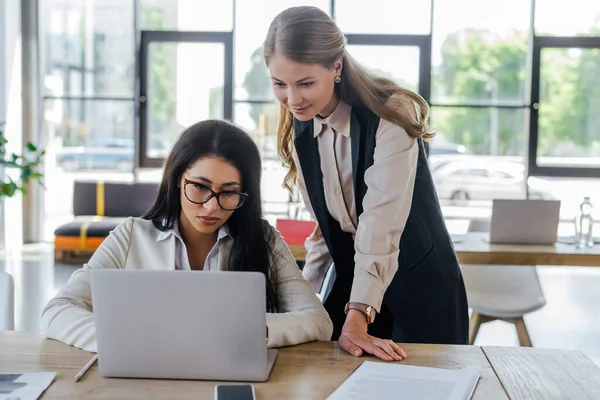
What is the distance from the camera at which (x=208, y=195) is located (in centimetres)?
188

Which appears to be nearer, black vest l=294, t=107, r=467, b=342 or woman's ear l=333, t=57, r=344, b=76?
woman's ear l=333, t=57, r=344, b=76

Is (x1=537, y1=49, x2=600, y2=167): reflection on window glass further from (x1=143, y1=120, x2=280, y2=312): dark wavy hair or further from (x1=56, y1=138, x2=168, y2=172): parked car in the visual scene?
→ (x1=143, y1=120, x2=280, y2=312): dark wavy hair

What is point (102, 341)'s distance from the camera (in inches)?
53.5

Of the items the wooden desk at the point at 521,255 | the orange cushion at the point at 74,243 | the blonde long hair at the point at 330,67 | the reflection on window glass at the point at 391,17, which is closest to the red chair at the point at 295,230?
the wooden desk at the point at 521,255

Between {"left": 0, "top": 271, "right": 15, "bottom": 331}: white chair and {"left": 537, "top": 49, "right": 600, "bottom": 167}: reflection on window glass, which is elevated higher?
{"left": 537, "top": 49, "right": 600, "bottom": 167}: reflection on window glass

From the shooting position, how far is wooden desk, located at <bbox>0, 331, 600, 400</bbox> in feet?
4.37

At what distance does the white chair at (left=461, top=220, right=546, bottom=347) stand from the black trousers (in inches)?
63.7

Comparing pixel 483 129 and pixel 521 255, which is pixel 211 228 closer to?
pixel 521 255

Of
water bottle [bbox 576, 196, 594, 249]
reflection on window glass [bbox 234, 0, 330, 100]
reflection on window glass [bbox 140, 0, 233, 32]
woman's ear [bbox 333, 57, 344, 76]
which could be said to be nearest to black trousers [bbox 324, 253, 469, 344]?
woman's ear [bbox 333, 57, 344, 76]

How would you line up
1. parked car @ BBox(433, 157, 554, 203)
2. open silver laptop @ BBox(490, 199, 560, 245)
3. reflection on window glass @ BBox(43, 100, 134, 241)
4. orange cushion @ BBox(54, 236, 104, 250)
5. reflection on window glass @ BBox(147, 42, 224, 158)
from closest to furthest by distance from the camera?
open silver laptop @ BBox(490, 199, 560, 245)
orange cushion @ BBox(54, 236, 104, 250)
parked car @ BBox(433, 157, 554, 203)
reflection on window glass @ BBox(147, 42, 224, 158)
reflection on window glass @ BBox(43, 100, 134, 241)

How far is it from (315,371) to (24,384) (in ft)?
1.69

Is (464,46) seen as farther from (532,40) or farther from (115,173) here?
(115,173)

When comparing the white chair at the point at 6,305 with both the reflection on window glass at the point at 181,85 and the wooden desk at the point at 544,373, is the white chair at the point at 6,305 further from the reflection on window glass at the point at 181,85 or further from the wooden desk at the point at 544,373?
the reflection on window glass at the point at 181,85

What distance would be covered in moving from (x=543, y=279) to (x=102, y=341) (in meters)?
6.11
